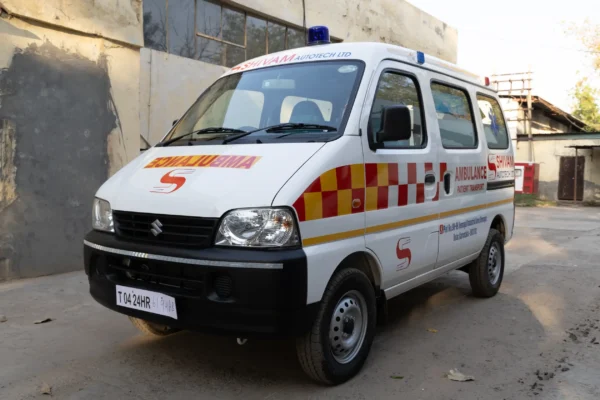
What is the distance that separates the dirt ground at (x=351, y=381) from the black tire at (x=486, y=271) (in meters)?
0.12

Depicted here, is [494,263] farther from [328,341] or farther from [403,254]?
[328,341]

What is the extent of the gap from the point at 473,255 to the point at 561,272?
93.8 inches

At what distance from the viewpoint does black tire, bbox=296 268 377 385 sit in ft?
9.82

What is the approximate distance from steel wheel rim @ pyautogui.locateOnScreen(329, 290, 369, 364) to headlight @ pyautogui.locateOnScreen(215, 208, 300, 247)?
2.14ft

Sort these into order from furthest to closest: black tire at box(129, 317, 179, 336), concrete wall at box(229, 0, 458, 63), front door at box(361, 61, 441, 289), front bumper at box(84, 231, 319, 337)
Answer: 1. concrete wall at box(229, 0, 458, 63)
2. black tire at box(129, 317, 179, 336)
3. front door at box(361, 61, 441, 289)
4. front bumper at box(84, 231, 319, 337)

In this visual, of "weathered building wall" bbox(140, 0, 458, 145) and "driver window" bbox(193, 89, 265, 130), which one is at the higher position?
"weathered building wall" bbox(140, 0, 458, 145)

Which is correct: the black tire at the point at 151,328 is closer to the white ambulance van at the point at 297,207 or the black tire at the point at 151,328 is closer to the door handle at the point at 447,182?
the white ambulance van at the point at 297,207

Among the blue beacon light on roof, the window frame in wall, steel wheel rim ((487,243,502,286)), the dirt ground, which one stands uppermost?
the window frame in wall

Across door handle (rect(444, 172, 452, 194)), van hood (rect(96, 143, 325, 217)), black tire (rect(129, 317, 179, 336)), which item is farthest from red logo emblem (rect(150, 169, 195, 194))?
door handle (rect(444, 172, 452, 194))

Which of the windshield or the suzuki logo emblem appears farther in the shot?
the windshield

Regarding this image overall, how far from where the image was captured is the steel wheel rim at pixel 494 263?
17.2 ft

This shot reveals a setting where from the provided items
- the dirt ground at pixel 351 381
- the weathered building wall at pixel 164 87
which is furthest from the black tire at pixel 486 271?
the weathered building wall at pixel 164 87

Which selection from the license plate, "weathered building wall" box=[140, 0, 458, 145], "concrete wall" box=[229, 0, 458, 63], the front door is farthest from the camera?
"concrete wall" box=[229, 0, 458, 63]

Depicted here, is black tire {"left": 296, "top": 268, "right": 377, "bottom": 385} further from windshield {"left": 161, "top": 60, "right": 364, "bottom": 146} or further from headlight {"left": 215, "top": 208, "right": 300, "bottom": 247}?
windshield {"left": 161, "top": 60, "right": 364, "bottom": 146}
